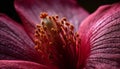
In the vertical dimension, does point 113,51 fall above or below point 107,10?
below

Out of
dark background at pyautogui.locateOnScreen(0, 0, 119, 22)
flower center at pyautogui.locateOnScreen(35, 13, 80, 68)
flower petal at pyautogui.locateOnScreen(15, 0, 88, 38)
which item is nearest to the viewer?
flower center at pyautogui.locateOnScreen(35, 13, 80, 68)

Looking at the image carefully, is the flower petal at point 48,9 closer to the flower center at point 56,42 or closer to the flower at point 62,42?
the flower at point 62,42

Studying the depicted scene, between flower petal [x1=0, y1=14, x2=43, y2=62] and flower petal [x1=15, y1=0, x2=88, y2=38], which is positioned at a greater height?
flower petal [x1=15, y1=0, x2=88, y2=38]

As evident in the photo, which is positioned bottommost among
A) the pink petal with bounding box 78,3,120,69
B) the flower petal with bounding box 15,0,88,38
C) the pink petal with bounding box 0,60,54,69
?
the pink petal with bounding box 0,60,54,69

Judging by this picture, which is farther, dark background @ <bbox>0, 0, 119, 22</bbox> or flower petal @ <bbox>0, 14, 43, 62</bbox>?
dark background @ <bbox>0, 0, 119, 22</bbox>

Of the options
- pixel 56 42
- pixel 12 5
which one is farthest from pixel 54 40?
pixel 12 5

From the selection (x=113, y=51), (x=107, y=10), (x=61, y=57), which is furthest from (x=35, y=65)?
(x=107, y=10)

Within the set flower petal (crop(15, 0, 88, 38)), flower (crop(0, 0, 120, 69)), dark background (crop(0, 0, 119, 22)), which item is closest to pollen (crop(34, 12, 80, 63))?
flower (crop(0, 0, 120, 69))

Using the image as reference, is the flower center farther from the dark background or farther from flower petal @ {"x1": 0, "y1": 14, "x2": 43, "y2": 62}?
the dark background

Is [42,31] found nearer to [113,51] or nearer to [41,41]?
[41,41]
